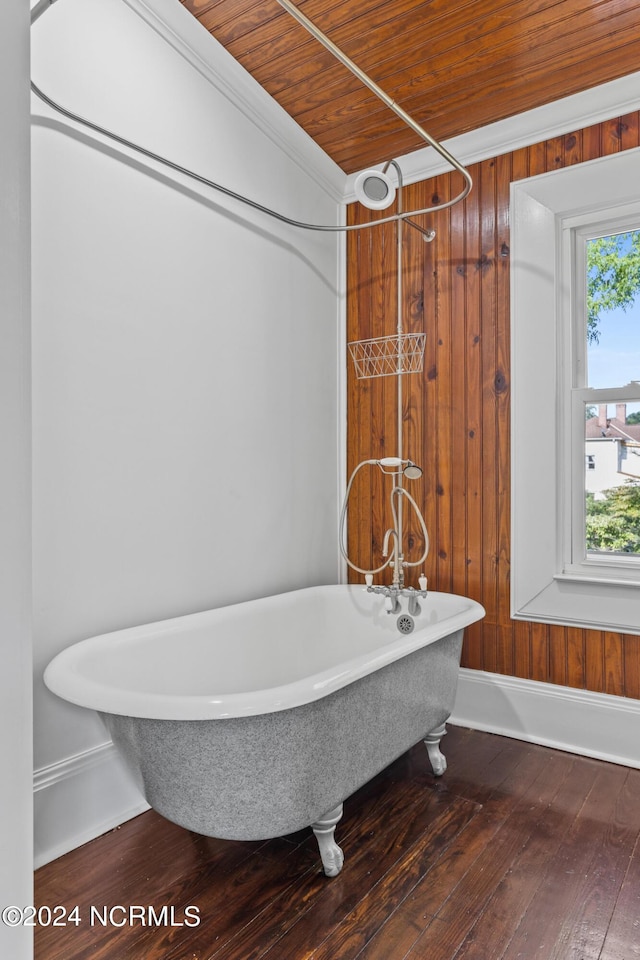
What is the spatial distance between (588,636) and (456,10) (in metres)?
2.28

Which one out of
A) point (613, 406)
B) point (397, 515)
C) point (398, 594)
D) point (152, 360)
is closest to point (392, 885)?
point (398, 594)

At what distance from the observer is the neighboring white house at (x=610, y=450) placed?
2449 mm

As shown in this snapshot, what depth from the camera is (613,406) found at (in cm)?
248

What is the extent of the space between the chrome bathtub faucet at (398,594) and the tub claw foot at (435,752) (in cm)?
44

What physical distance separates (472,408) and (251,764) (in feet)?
5.87

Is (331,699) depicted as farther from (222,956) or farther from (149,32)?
(149,32)

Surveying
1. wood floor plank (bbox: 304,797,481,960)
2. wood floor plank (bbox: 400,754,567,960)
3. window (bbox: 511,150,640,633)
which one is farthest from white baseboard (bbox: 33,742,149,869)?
window (bbox: 511,150,640,633)

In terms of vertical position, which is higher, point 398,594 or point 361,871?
point 398,594

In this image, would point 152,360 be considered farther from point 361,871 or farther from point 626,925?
point 626,925

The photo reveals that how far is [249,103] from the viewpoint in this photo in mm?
2578

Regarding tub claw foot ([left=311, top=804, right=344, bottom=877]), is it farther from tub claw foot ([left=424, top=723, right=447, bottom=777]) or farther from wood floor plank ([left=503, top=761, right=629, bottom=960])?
tub claw foot ([left=424, top=723, right=447, bottom=777])

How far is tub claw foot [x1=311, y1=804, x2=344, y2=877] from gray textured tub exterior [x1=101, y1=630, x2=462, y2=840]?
45mm

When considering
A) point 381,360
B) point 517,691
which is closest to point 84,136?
point 381,360

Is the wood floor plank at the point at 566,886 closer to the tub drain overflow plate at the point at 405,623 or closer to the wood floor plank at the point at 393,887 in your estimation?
the wood floor plank at the point at 393,887
